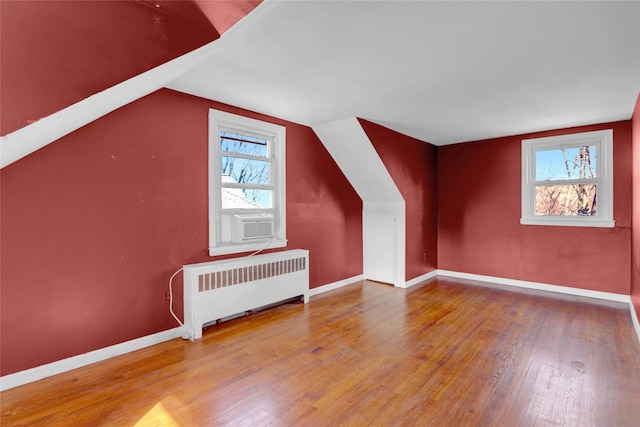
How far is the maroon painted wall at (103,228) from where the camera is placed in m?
2.21

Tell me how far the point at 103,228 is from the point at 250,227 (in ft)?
4.55

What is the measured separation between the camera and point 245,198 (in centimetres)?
370

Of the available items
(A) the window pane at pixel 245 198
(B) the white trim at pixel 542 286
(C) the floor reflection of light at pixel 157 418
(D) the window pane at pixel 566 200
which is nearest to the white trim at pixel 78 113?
(A) the window pane at pixel 245 198

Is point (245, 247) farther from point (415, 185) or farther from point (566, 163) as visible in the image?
point (566, 163)

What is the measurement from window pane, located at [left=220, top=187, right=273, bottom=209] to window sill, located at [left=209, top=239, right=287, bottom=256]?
44 centimetres

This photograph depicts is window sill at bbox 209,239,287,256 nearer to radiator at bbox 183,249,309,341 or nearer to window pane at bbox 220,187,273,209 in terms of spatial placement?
radiator at bbox 183,249,309,341

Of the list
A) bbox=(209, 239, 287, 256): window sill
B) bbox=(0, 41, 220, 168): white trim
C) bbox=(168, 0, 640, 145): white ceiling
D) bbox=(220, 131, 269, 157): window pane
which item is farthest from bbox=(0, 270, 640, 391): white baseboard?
bbox=(168, 0, 640, 145): white ceiling

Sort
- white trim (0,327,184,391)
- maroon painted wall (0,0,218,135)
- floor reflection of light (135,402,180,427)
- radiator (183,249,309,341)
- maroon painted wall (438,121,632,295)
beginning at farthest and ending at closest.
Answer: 1. maroon painted wall (438,121,632,295)
2. radiator (183,249,309,341)
3. white trim (0,327,184,391)
4. floor reflection of light (135,402,180,427)
5. maroon painted wall (0,0,218,135)

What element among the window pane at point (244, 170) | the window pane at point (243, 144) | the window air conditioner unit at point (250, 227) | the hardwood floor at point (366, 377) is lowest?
the hardwood floor at point (366, 377)

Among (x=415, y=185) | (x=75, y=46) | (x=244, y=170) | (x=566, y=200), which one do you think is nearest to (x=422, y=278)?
(x=415, y=185)

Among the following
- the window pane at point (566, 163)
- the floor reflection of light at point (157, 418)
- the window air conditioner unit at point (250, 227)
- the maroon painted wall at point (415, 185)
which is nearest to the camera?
the floor reflection of light at point (157, 418)

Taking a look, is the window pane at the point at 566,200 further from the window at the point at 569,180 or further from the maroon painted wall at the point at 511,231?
the maroon painted wall at the point at 511,231

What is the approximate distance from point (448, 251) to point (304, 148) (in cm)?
325

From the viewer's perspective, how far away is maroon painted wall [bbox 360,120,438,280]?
4.46m
